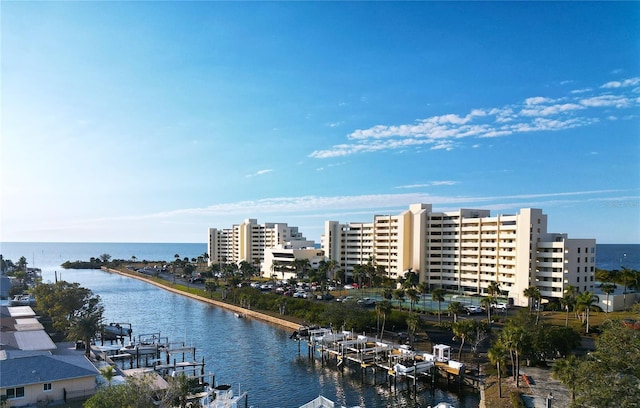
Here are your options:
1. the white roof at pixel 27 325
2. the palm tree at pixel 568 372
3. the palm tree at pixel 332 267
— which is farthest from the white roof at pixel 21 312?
the palm tree at pixel 332 267

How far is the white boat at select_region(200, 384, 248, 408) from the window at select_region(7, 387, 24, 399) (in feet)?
40.4

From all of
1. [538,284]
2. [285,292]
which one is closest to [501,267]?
[538,284]

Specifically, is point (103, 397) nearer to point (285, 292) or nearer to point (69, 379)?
point (69, 379)

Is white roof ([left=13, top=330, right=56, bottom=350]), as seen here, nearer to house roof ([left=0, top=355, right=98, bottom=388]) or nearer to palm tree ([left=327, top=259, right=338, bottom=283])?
house roof ([left=0, top=355, right=98, bottom=388])

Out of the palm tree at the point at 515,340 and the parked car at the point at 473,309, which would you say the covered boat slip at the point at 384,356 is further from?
the parked car at the point at 473,309

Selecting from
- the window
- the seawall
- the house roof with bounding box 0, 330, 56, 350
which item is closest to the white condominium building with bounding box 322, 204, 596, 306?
the seawall

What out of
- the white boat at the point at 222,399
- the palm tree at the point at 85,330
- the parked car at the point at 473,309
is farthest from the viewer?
the parked car at the point at 473,309

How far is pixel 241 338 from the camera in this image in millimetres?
61281

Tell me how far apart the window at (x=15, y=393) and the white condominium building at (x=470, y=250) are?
2881 inches

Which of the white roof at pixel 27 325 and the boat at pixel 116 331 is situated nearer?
the white roof at pixel 27 325

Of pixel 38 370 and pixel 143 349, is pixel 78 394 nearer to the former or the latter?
pixel 38 370

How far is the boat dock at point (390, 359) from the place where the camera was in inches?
1649

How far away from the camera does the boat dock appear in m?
41.9

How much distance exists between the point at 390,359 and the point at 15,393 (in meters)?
30.6
